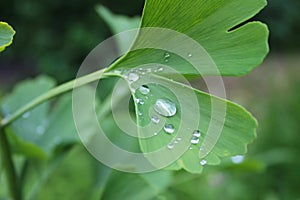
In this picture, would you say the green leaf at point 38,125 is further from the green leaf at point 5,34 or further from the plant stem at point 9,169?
the green leaf at point 5,34

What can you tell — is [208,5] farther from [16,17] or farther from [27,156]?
[16,17]

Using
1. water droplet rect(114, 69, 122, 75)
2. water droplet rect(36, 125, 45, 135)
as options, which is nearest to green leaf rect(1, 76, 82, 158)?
water droplet rect(36, 125, 45, 135)

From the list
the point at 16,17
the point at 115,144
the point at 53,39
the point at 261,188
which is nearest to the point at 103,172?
the point at 115,144

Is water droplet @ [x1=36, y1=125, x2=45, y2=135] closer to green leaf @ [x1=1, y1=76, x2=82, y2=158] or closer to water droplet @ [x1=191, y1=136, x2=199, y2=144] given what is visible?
green leaf @ [x1=1, y1=76, x2=82, y2=158]

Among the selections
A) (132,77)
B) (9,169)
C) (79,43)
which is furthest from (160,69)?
(79,43)

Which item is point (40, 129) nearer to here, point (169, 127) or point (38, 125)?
point (38, 125)
